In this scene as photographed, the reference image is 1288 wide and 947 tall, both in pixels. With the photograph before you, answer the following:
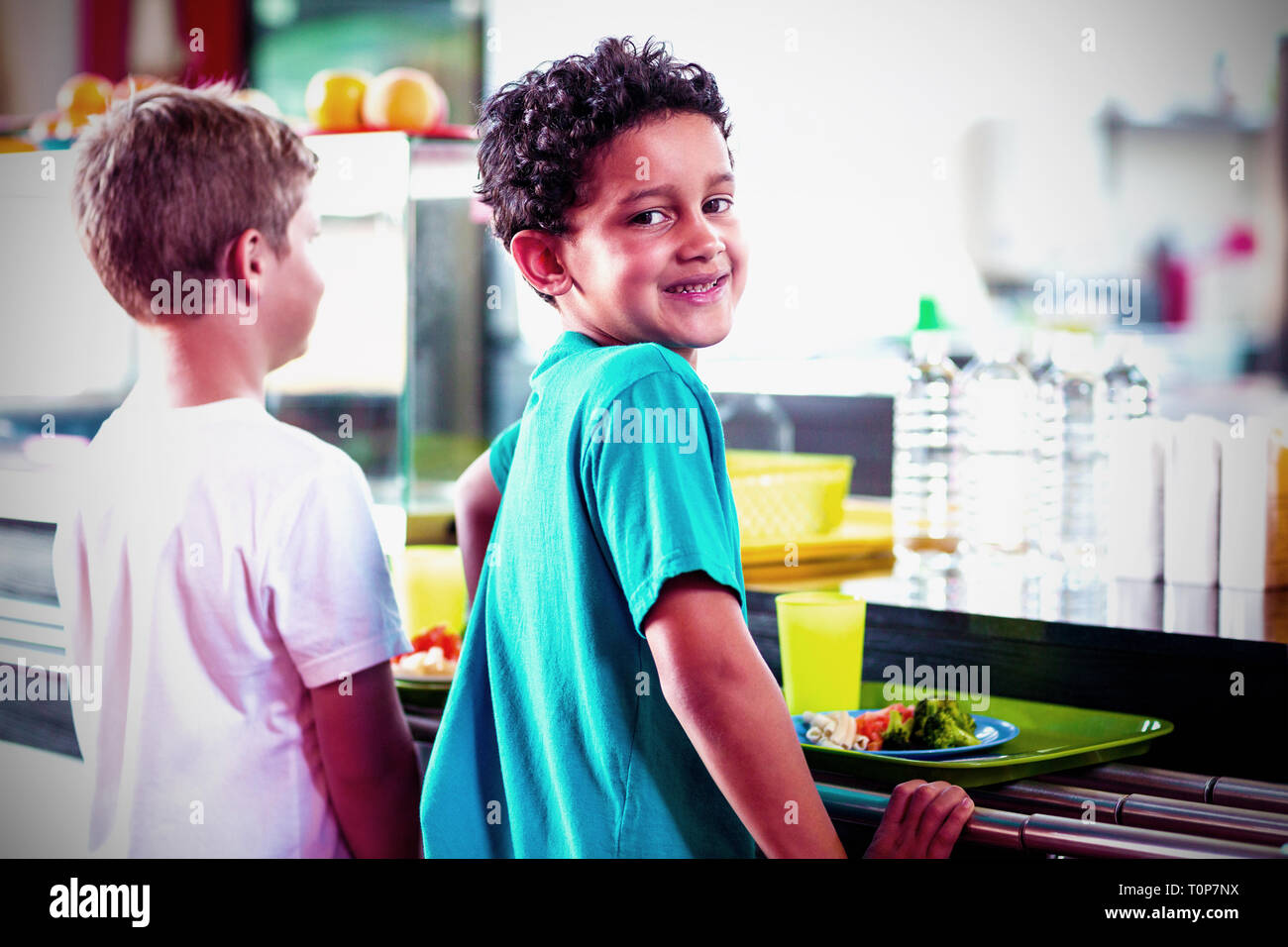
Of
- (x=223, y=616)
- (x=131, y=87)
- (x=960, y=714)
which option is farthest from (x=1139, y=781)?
(x=131, y=87)

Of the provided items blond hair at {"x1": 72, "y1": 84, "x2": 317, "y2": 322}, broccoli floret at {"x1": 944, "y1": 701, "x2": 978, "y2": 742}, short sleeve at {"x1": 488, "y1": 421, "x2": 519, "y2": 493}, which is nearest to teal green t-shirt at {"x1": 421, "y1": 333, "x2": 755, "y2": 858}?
short sleeve at {"x1": 488, "y1": 421, "x2": 519, "y2": 493}

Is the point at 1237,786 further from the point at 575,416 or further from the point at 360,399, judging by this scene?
the point at 360,399

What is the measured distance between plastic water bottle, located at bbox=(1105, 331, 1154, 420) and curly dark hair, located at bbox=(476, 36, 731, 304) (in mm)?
872

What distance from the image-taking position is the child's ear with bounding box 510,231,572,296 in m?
0.89

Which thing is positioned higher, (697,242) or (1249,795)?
(697,242)

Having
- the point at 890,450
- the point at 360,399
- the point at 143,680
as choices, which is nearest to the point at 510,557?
the point at 143,680

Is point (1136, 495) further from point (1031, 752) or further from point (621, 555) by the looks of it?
point (621, 555)

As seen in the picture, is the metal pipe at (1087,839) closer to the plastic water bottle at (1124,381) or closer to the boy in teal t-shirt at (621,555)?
the boy in teal t-shirt at (621,555)

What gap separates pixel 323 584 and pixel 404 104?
2.73 feet

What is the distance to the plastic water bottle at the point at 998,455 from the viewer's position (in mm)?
1588

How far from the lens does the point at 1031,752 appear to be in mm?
981

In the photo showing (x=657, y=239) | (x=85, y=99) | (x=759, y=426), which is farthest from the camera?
(x=759, y=426)

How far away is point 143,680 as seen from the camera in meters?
1.05

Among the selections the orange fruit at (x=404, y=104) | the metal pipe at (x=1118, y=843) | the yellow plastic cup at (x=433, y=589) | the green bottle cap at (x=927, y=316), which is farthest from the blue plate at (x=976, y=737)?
the orange fruit at (x=404, y=104)
